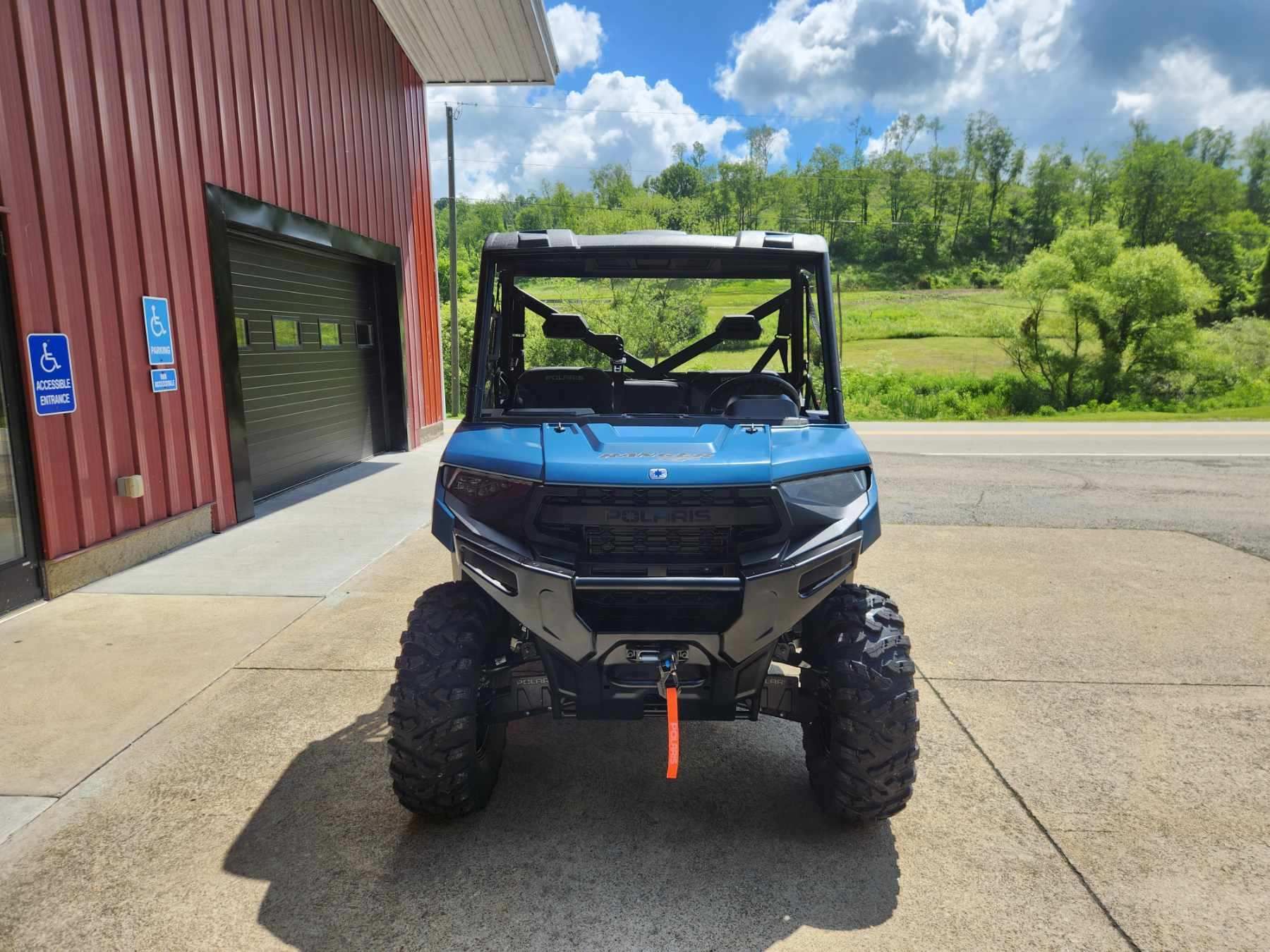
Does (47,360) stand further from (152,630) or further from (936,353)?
(936,353)

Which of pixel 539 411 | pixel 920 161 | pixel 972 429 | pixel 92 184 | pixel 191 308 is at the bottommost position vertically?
pixel 972 429

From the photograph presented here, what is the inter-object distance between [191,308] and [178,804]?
5.23 m

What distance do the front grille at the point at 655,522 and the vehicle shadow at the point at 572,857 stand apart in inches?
40.6

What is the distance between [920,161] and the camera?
85.8m

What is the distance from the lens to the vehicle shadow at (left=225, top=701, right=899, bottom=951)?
2.51 m

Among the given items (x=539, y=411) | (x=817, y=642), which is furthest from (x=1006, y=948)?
(x=539, y=411)

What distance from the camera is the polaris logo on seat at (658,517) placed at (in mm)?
2732

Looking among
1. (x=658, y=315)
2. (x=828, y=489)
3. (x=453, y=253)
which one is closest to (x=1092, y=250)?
(x=453, y=253)

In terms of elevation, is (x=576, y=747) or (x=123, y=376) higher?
(x=123, y=376)

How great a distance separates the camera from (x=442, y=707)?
2773mm

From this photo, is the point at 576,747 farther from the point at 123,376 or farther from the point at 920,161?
the point at 920,161

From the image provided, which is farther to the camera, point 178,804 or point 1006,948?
point 178,804

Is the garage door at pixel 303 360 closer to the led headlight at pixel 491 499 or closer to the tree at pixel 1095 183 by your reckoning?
the led headlight at pixel 491 499

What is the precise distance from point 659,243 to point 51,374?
4.38 meters
